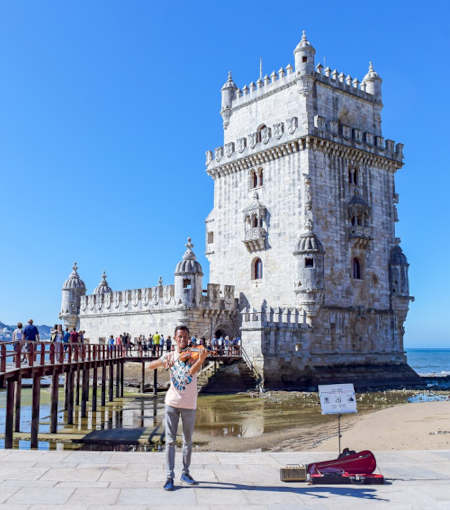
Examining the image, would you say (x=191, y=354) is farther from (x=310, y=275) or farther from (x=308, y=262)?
(x=308, y=262)

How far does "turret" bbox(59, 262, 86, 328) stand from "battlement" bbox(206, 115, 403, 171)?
1563 cm

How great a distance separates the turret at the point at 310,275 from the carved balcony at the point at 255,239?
11.6ft

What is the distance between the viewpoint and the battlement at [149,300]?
35875mm

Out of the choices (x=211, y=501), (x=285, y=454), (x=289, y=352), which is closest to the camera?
(x=211, y=501)

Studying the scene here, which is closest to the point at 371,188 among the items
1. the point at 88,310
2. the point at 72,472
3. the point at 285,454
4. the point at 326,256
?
the point at 326,256

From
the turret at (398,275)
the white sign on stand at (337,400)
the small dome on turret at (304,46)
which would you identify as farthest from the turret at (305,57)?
the white sign on stand at (337,400)

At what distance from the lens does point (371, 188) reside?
38.2 metres

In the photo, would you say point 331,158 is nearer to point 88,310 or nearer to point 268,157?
point 268,157

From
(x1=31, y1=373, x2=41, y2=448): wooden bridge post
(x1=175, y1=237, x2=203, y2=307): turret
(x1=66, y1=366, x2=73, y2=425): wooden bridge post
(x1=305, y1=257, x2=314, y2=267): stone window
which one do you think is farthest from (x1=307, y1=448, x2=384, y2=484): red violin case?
(x1=175, y1=237, x2=203, y2=307): turret

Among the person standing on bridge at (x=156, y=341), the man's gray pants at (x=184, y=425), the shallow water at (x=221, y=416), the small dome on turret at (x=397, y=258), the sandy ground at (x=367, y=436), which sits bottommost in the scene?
the shallow water at (x=221, y=416)

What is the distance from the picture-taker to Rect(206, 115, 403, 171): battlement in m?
35.2

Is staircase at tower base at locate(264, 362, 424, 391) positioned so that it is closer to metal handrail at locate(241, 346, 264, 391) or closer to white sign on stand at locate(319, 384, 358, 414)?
metal handrail at locate(241, 346, 264, 391)

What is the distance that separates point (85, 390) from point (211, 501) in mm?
18044

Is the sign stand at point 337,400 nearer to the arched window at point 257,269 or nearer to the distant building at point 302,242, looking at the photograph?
the distant building at point 302,242
